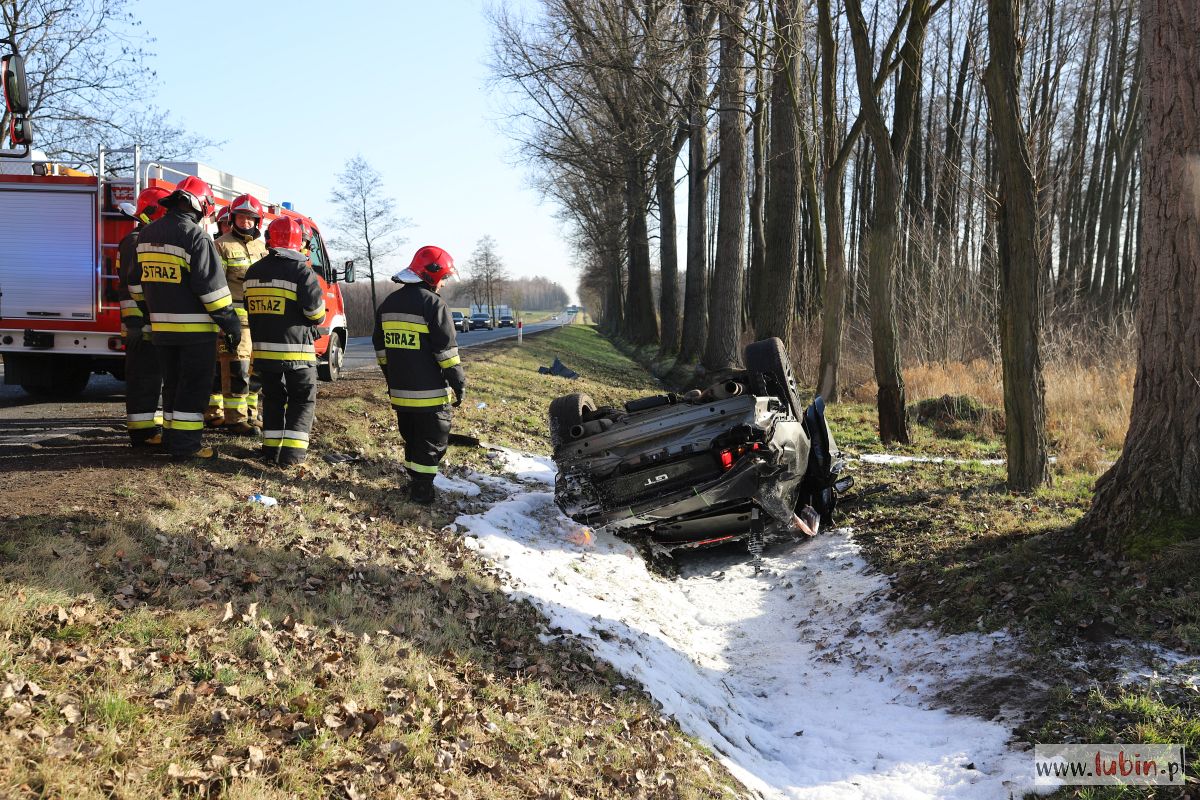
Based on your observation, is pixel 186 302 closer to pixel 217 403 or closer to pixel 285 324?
pixel 285 324

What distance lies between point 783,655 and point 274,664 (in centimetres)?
360

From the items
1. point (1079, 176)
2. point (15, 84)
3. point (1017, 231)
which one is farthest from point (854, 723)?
point (1079, 176)

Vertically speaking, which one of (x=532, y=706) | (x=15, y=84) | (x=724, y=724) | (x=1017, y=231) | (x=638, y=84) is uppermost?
(x=638, y=84)

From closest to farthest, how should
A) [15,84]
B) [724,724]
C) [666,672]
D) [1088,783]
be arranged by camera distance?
[1088,783] → [724,724] → [666,672] → [15,84]

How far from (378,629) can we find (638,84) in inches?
569

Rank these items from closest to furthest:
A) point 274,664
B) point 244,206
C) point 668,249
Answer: point 274,664
point 244,206
point 668,249

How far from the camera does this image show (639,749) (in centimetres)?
424

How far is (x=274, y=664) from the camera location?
13.0 feet

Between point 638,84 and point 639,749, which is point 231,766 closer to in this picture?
point 639,749

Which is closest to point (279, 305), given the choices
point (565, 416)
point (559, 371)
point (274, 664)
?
point (565, 416)

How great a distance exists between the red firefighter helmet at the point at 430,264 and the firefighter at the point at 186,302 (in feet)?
5.02

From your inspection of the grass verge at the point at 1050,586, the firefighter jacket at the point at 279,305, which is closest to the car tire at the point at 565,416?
the firefighter jacket at the point at 279,305

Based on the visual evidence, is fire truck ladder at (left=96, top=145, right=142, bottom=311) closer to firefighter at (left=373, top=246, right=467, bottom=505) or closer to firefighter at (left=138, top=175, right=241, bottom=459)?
firefighter at (left=138, top=175, right=241, bottom=459)

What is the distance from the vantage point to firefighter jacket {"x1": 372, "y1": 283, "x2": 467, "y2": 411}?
22.8ft
